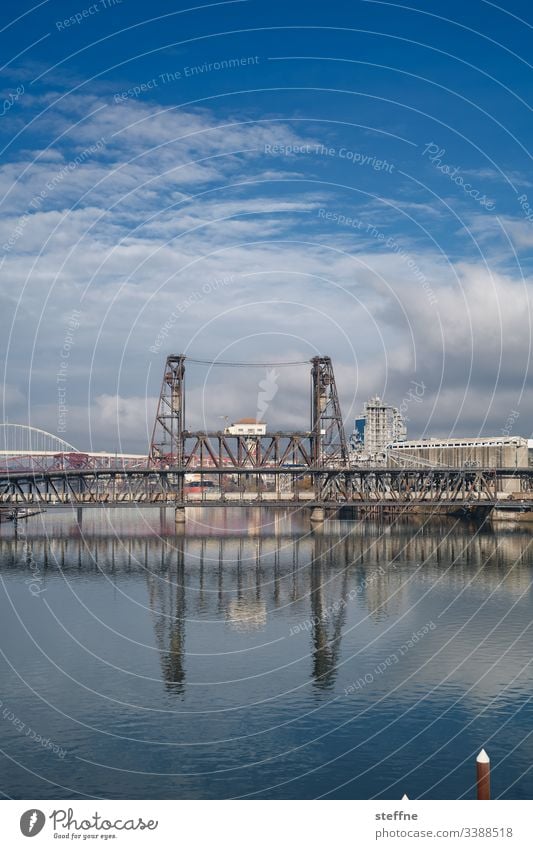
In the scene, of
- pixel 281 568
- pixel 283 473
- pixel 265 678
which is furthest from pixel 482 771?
pixel 283 473

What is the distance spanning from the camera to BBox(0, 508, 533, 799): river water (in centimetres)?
2914

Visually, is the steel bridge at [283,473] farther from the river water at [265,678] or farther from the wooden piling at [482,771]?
the wooden piling at [482,771]

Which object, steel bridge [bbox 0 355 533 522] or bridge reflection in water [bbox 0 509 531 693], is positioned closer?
bridge reflection in water [bbox 0 509 531 693]

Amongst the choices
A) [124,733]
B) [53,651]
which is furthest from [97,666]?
[124,733]

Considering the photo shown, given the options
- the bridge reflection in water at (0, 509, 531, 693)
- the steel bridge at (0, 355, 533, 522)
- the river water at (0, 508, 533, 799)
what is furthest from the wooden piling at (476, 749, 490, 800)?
the steel bridge at (0, 355, 533, 522)

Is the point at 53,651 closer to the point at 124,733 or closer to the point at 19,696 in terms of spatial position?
the point at 19,696

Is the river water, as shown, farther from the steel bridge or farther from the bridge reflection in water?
the steel bridge

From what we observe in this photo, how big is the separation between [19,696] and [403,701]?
55.7 ft

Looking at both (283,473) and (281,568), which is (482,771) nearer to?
(281,568)

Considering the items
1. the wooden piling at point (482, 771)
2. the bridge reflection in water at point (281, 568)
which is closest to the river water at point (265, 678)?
the bridge reflection in water at point (281, 568)

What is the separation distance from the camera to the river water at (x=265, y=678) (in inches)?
1147

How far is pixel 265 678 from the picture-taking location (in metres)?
40.7
